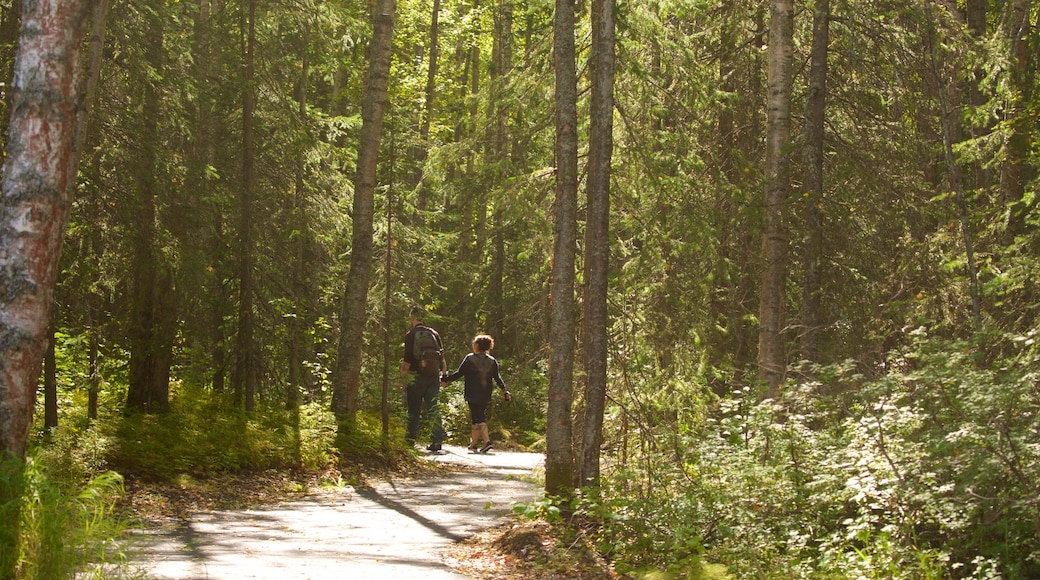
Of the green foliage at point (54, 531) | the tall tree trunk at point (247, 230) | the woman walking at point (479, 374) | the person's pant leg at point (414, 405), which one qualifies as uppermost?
the tall tree trunk at point (247, 230)

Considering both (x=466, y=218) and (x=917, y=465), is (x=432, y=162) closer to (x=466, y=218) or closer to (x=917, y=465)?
(x=917, y=465)

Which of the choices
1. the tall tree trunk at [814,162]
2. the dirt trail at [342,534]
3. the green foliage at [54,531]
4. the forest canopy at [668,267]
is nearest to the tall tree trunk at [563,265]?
the forest canopy at [668,267]

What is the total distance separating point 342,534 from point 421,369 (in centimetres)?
792

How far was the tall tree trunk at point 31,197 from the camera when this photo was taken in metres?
6.77

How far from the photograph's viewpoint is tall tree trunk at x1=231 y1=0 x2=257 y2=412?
15.3m

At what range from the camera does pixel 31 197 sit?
682 centimetres

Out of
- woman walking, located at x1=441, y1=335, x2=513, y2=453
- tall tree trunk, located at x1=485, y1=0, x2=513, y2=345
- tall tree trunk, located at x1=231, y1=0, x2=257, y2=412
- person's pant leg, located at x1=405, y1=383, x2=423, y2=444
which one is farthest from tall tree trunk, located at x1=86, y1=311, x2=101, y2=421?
woman walking, located at x1=441, y1=335, x2=513, y2=453

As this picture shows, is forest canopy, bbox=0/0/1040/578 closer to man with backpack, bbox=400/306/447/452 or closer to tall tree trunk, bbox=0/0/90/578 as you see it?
tall tree trunk, bbox=0/0/90/578

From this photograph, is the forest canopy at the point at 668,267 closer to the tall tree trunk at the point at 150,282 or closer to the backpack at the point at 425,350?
the tall tree trunk at the point at 150,282

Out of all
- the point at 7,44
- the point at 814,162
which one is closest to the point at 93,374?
the point at 7,44

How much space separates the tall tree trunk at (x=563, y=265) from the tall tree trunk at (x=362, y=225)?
5888 mm

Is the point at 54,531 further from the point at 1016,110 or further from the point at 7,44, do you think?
the point at 1016,110

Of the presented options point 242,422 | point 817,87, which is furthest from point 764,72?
point 242,422

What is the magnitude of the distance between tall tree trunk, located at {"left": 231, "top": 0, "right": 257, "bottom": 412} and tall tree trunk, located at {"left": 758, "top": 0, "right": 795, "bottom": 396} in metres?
7.58
